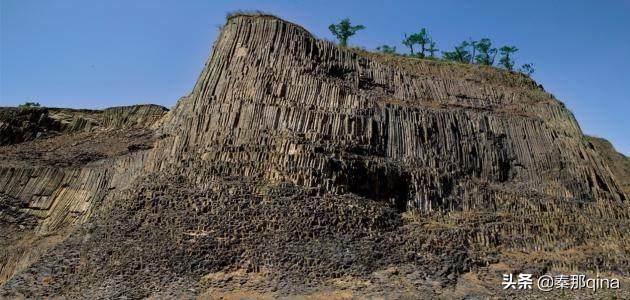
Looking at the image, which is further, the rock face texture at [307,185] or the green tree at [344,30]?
the green tree at [344,30]

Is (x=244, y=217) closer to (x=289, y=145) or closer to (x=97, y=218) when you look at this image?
(x=289, y=145)

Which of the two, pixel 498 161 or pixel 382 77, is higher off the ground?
pixel 382 77

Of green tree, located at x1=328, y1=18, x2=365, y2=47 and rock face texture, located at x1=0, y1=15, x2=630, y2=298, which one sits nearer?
rock face texture, located at x1=0, y1=15, x2=630, y2=298

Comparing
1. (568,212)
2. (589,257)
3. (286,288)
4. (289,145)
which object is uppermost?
(289,145)

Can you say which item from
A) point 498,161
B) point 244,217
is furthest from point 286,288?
point 498,161

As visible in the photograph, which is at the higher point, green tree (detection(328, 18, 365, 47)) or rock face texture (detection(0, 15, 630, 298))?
green tree (detection(328, 18, 365, 47))

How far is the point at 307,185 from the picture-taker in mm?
24828

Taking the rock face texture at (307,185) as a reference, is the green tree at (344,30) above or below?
above

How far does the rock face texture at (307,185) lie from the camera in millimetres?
22219

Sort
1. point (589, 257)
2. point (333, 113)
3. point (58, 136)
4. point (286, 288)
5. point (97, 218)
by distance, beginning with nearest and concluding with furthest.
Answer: point (286, 288) < point (589, 257) < point (97, 218) < point (333, 113) < point (58, 136)

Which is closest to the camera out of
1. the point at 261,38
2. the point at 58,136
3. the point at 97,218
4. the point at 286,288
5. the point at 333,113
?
the point at 286,288

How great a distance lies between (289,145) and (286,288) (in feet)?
22.9

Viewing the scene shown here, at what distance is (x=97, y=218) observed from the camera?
2531 cm

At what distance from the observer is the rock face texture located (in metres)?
22.2
